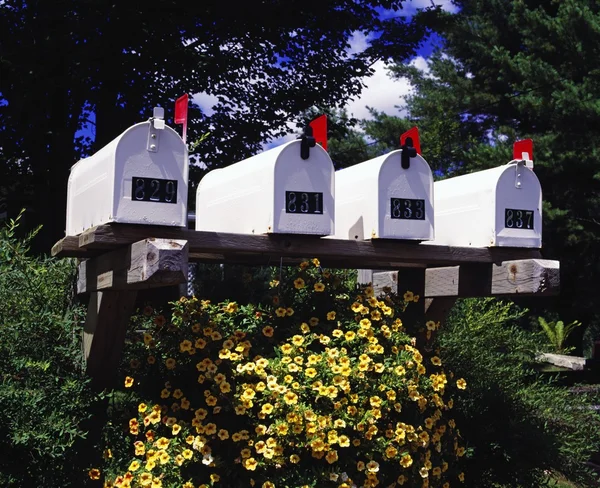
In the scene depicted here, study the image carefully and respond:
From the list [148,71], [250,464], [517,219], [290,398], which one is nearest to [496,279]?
[517,219]

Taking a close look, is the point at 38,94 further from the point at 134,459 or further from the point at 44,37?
the point at 134,459

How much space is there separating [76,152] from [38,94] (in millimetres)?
700

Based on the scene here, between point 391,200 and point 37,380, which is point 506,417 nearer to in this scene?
point 391,200

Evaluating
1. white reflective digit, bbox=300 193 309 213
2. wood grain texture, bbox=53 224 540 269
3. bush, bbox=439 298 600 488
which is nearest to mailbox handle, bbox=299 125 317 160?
white reflective digit, bbox=300 193 309 213

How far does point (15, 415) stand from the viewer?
304 cm

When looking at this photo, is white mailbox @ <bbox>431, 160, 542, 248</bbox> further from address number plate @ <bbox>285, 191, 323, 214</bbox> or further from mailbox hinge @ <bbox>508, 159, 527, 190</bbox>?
address number plate @ <bbox>285, 191, 323, 214</bbox>

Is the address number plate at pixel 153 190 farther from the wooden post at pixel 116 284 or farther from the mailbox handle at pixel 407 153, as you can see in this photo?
the mailbox handle at pixel 407 153

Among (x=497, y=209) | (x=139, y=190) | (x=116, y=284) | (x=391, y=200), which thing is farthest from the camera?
(x=497, y=209)

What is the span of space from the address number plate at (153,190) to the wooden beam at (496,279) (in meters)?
1.48

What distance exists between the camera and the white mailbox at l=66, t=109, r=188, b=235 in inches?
108

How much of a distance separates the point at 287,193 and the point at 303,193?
7cm

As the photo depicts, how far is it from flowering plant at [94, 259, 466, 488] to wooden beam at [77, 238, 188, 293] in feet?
1.55

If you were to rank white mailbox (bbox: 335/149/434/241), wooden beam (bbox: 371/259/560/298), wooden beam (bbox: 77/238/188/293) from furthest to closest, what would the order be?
wooden beam (bbox: 371/259/560/298)
white mailbox (bbox: 335/149/434/241)
wooden beam (bbox: 77/238/188/293)

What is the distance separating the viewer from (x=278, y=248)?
119 inches
